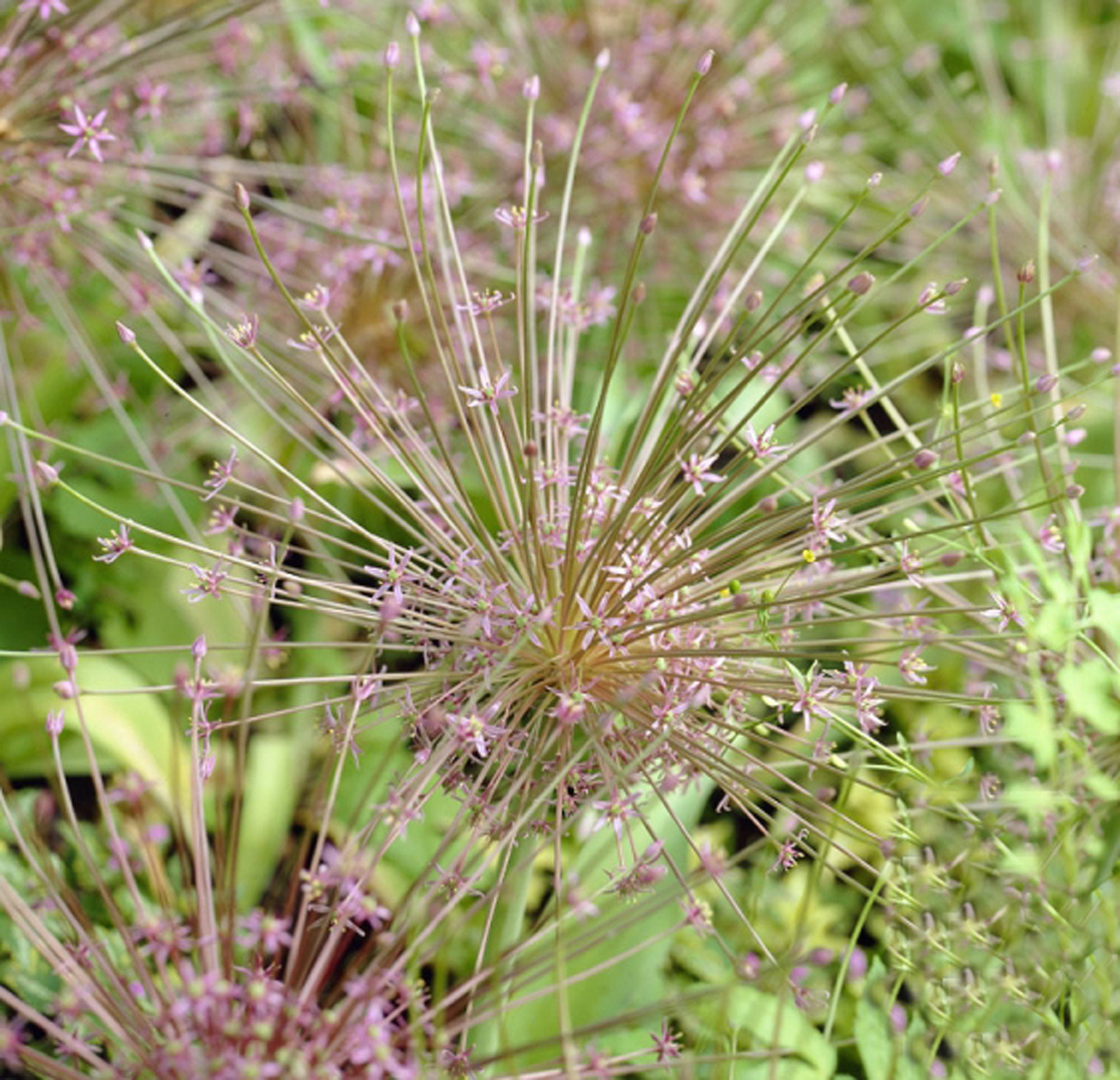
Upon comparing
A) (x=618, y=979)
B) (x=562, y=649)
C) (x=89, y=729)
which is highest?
(x=562, y=649)

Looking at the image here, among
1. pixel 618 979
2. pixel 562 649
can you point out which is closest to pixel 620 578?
pixel 562 649

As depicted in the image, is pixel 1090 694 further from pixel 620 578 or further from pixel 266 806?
pixel 266 806

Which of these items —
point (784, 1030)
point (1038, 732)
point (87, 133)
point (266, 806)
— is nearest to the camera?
point (1038, 732)

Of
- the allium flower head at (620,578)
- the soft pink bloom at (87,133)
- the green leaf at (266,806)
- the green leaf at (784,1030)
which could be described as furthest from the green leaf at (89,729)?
the green leaf at (784,1030)

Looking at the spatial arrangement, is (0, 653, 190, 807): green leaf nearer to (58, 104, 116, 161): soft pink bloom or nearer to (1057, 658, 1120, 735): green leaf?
(58, 104, 116, 161): soft pink bloom

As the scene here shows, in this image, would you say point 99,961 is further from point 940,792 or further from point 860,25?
point 860,25

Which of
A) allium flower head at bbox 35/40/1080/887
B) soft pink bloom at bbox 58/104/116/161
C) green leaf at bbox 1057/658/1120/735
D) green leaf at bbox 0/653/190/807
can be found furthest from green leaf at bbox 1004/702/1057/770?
soft pink bloom at bbox 58/104/116/161

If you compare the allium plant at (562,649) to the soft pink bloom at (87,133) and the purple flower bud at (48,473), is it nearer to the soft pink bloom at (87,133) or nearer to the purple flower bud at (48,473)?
the purple flower bud at (48,473)

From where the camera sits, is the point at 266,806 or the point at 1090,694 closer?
the point at 1090,694
